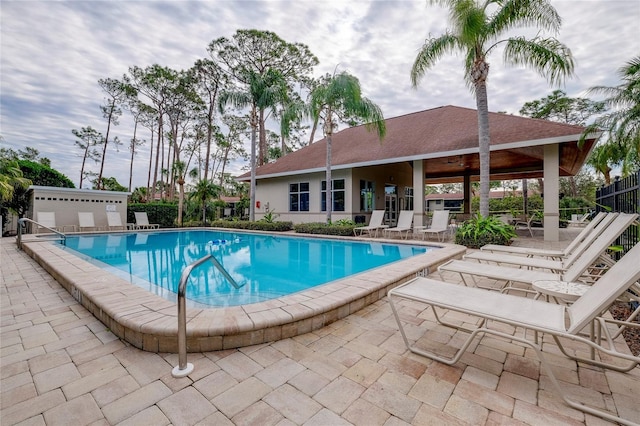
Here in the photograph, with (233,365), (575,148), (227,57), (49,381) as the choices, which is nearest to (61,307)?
(49,381)

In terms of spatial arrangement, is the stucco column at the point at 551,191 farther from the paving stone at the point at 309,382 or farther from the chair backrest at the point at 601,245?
the paving stone at the point at 309,382

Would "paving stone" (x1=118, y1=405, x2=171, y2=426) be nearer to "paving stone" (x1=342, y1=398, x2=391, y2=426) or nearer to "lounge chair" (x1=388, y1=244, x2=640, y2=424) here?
"paving stone" (x1=342, y1=398, x2=391, y2=426)

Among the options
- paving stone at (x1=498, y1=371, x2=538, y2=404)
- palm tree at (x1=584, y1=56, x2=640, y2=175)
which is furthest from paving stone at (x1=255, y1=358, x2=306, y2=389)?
palm tree at (x1=584, y1=56, x2=640, y2=175)

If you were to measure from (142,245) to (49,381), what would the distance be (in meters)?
9.70

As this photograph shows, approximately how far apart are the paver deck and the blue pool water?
1.59 meters

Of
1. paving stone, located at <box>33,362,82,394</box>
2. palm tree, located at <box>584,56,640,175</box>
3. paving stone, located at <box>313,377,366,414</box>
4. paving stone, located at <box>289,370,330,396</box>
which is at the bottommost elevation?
paving stone, located at <box>313,377,366,414</box>

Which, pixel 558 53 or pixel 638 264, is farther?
pixel 558 53

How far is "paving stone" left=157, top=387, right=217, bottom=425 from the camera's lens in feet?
5.16

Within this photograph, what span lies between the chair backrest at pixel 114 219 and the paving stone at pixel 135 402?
1655cm

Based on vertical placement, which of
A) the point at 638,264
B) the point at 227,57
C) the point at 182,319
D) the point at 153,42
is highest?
the point at 227,57

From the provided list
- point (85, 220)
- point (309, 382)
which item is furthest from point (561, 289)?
point (85, 220)

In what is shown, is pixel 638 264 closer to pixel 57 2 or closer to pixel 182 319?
pixel 182 319

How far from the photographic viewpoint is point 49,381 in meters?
1.92

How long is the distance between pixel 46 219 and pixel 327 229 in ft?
43.7
